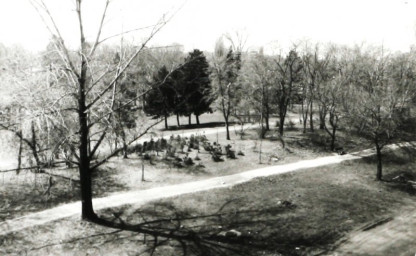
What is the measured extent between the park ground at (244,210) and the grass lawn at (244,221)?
0.04m

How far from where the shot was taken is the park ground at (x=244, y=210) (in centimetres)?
1230

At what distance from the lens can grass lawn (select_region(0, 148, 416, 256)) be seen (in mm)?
12102

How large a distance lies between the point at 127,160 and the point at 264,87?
45.1 feet

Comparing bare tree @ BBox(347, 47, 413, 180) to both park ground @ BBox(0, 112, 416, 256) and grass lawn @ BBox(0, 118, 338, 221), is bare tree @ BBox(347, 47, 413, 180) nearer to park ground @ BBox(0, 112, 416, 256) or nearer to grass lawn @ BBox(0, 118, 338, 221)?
park ground @ BBox(0, 112, 416, 256)

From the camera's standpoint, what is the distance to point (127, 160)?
2219cm

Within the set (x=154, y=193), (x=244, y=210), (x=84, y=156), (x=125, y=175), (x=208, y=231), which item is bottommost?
(x=208, y=231)

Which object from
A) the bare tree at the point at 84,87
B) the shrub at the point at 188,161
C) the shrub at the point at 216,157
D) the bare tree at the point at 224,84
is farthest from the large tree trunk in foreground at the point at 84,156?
the bare tree at the point at 224,84

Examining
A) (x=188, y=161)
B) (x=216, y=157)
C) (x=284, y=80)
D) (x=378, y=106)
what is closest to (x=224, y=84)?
(x=284, y=80)

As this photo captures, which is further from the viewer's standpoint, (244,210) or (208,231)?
(244,210)

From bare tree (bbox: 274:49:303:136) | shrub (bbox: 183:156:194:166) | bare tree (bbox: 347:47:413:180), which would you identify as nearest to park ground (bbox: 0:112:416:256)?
shrub (bbox: 183:156:194:166)

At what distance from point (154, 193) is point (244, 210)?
14.6 feet

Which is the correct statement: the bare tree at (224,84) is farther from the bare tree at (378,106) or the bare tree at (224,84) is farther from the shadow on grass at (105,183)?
the shadow on grass at (105,183)

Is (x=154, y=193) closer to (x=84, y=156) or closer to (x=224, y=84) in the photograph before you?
(x=84, y=156)

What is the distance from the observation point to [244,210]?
1546cm
